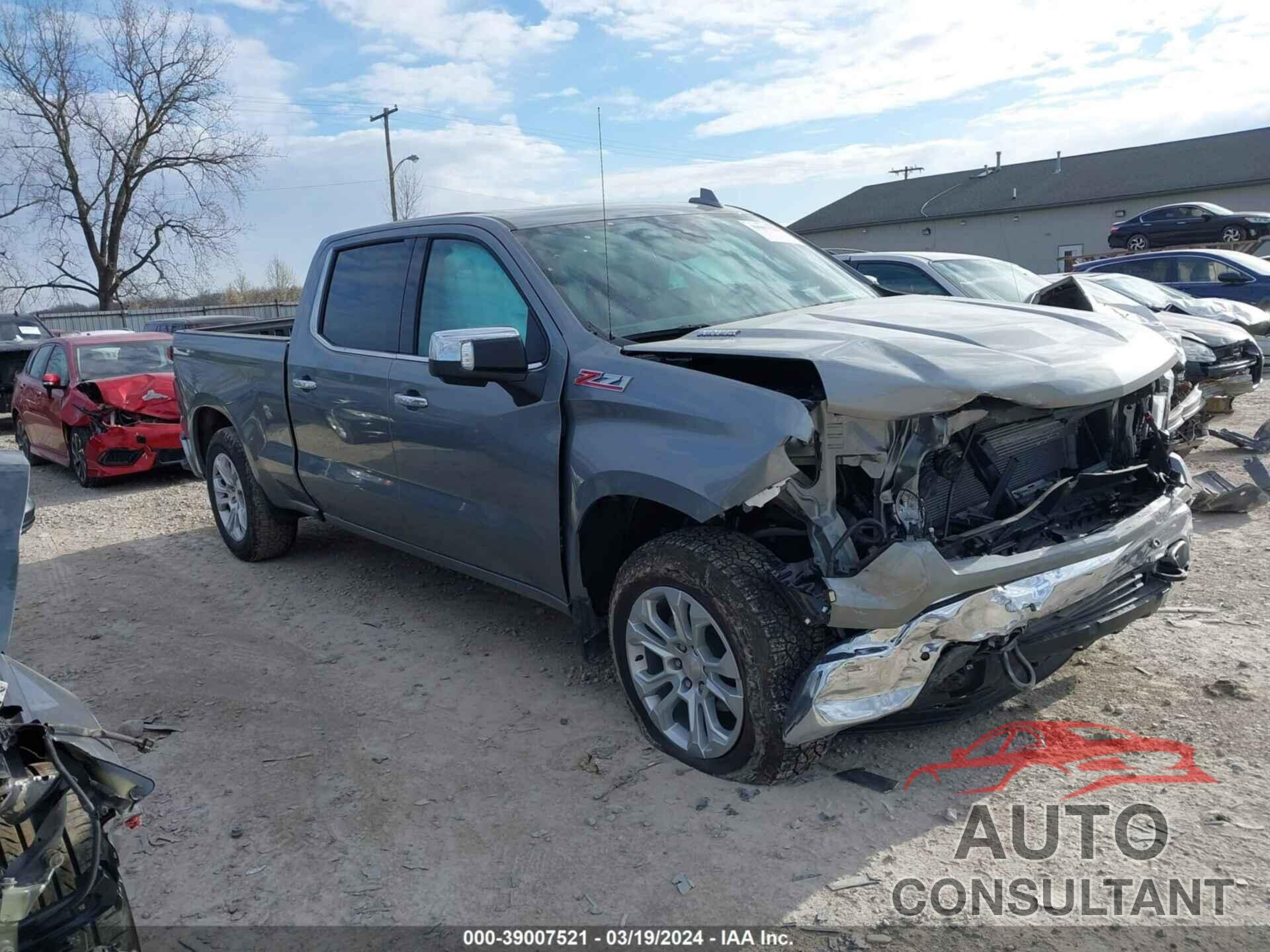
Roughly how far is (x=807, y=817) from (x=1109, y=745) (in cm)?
118

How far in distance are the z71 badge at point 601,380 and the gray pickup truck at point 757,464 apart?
0.6 inches

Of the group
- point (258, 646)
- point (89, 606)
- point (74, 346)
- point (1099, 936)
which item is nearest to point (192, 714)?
point (258, 646)

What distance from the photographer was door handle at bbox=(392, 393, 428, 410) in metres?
4.48

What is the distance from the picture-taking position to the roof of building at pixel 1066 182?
114 ft

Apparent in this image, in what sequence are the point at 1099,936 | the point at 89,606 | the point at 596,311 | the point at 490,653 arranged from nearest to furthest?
1. the point at 1099,936
2. the point at 596,311
3. the point at 490,653
4. the point at 89,606

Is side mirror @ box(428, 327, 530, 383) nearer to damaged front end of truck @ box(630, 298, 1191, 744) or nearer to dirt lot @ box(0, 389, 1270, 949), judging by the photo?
damaged front end of truck @ box(630, 298, 1191, 744)

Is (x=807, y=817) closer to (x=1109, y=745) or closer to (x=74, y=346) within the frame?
(x=1109, y=745)

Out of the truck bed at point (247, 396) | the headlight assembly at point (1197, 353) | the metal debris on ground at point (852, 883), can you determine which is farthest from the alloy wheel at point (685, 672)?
the headlight assembly at point (1197, 353)

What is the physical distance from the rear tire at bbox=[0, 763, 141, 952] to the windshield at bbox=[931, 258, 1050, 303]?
7601mm

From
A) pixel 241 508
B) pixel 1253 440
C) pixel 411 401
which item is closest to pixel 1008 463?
pixel 411 401

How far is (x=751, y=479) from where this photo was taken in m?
3.05

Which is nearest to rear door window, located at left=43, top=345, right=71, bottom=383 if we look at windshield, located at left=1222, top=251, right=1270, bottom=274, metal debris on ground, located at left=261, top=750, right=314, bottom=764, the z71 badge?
metal debris on ground, located at left=261, top=750, right=314, bottom=764

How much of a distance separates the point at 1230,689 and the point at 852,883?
6.53ft

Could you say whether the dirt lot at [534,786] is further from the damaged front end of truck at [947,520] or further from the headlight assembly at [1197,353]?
the headlight assembly at [1197,353]
